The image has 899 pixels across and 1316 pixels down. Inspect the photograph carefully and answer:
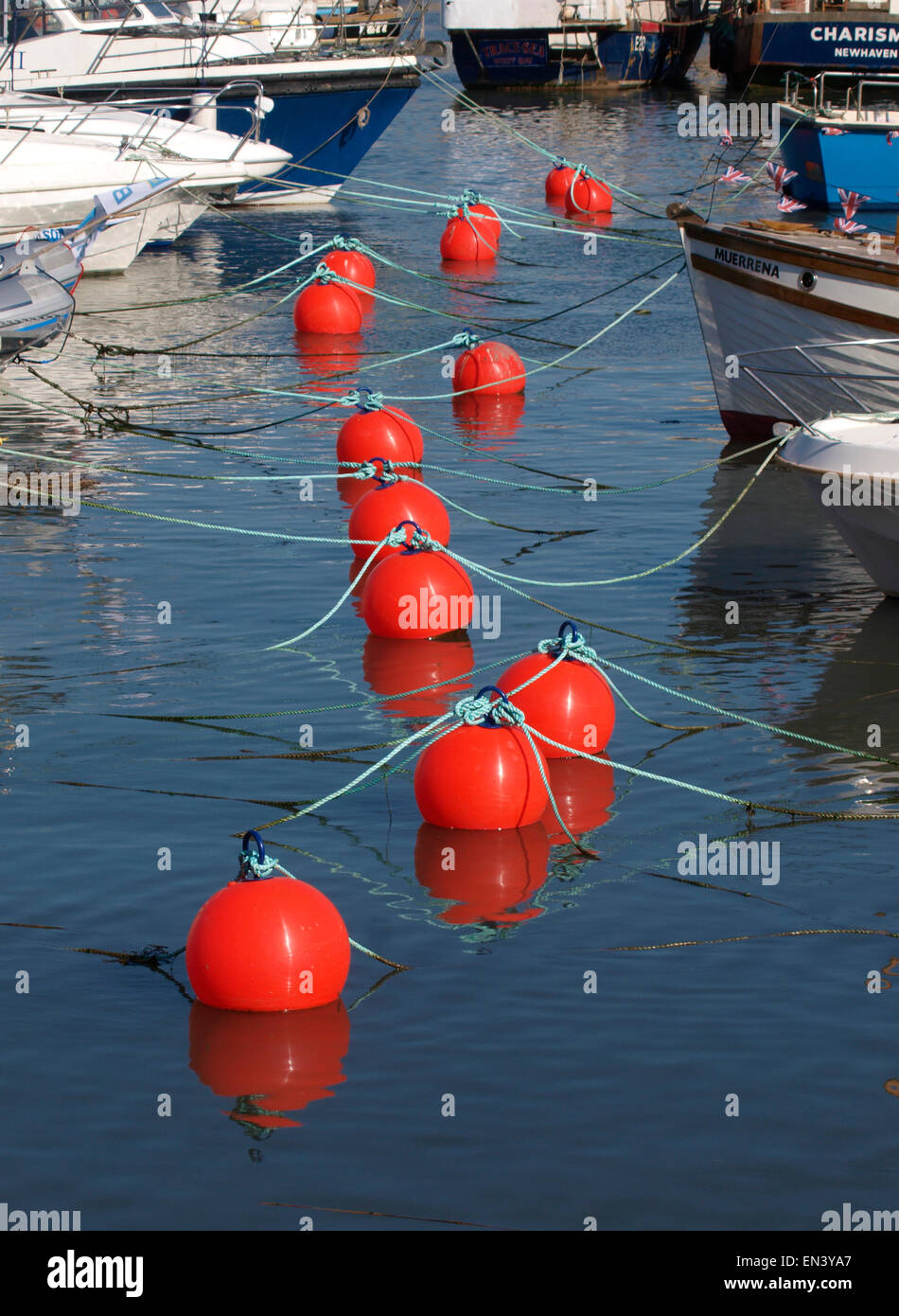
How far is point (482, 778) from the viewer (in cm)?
838

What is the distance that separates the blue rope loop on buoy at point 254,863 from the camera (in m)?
6.82

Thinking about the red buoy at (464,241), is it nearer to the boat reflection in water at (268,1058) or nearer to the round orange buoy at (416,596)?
the round orange buoy at (416,596)

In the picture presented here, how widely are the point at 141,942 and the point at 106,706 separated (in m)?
2.93

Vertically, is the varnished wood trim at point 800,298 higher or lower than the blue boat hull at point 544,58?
lower

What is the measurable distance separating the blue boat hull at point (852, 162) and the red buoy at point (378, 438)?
16750 mm

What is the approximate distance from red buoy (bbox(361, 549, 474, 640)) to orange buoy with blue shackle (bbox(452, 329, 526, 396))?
6732 millimetres

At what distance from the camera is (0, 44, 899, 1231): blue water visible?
5922 mm

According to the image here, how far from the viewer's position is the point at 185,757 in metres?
9.36

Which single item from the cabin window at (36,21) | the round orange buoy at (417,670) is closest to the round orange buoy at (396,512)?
the round orange buoy at (417,670)

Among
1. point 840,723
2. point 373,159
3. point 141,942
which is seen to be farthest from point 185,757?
point 373,159

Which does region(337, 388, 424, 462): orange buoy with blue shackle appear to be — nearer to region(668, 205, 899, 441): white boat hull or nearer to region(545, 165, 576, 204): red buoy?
region(668, 205, 899, 441): white boat hull

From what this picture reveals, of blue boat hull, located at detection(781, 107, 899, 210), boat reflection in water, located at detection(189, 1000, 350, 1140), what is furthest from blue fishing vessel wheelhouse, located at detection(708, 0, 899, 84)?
boat reflection in water, located at detection(189, 1000, 350, 1140)

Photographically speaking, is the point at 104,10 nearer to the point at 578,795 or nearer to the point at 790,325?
the point at 790,325

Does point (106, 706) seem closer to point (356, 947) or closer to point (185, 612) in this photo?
point (185, 612)
